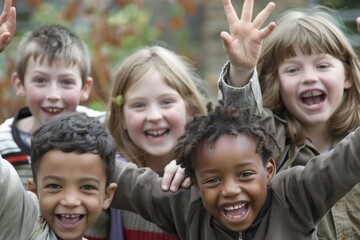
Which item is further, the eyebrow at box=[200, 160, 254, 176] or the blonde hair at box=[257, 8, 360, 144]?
the blonde hair at box=[257, 8, 360, 144]

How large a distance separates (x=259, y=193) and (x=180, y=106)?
1.24 m

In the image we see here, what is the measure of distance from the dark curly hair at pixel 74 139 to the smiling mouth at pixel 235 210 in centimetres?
55

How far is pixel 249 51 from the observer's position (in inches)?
163

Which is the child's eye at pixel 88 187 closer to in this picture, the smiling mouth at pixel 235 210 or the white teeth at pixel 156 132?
the smiling mouth at pixel 235 210

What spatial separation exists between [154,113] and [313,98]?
0.82m

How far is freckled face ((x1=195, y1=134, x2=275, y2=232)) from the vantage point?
3.91 meters

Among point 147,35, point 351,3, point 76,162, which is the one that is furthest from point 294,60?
point 351,3

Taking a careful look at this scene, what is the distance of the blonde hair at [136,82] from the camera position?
5.11 metres

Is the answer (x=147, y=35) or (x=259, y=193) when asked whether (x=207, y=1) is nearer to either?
(x=147, y=35)

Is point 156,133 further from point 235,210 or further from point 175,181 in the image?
point 235,210

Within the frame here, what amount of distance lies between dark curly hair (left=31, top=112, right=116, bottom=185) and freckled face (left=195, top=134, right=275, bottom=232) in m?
0.42

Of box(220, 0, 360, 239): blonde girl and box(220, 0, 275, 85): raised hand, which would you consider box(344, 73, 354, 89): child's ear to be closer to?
box(220, 0, 360, 239): blonde girl

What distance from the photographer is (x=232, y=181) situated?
12.8ft

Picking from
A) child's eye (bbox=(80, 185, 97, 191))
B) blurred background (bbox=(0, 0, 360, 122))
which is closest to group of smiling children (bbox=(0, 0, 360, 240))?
child's eye (bbox=(80, 185, 97, 191))
